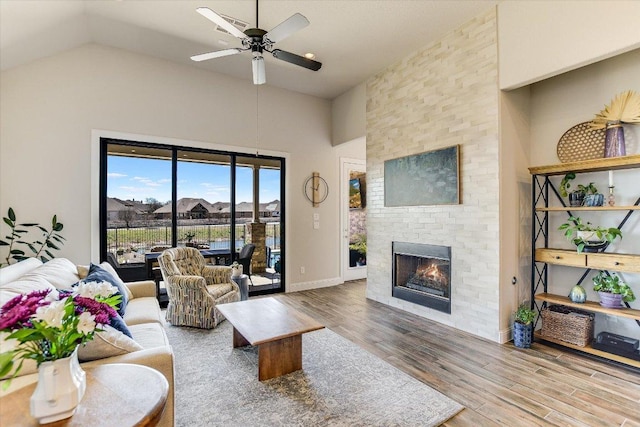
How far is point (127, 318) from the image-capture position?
2.78 m

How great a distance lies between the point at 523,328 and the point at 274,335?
253 centimetres

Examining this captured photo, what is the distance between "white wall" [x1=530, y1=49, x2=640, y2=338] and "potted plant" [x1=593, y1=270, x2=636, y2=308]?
201 millimetres

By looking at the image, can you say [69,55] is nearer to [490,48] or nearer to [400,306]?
[490,48]

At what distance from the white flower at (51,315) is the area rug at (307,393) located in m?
1.33

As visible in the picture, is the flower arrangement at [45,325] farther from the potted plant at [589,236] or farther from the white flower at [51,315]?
the potted plant at [589,236]

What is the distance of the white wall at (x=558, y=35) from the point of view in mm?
2566

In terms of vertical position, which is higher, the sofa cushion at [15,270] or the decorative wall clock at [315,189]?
the decorative wall clock at [315,189]

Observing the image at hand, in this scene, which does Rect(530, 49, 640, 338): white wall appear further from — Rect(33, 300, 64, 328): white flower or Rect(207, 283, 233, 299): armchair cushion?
Rect(33, 300, 64, 328): white flower

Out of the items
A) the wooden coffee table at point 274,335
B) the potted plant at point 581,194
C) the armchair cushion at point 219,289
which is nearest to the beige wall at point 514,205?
the potted plant at point 581,194

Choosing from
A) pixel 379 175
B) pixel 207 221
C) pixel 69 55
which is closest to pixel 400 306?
pixel 379 175

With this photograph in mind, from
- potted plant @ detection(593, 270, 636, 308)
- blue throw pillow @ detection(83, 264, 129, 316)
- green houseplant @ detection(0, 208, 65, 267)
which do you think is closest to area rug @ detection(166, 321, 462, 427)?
blue throw pillow @ detection(83, 264, 129, 316)

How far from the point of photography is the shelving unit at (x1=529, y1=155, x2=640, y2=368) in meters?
2.76

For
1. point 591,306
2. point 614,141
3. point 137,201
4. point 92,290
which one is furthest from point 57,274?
point 614,141

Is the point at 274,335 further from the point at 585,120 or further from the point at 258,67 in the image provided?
the point at 585,120
